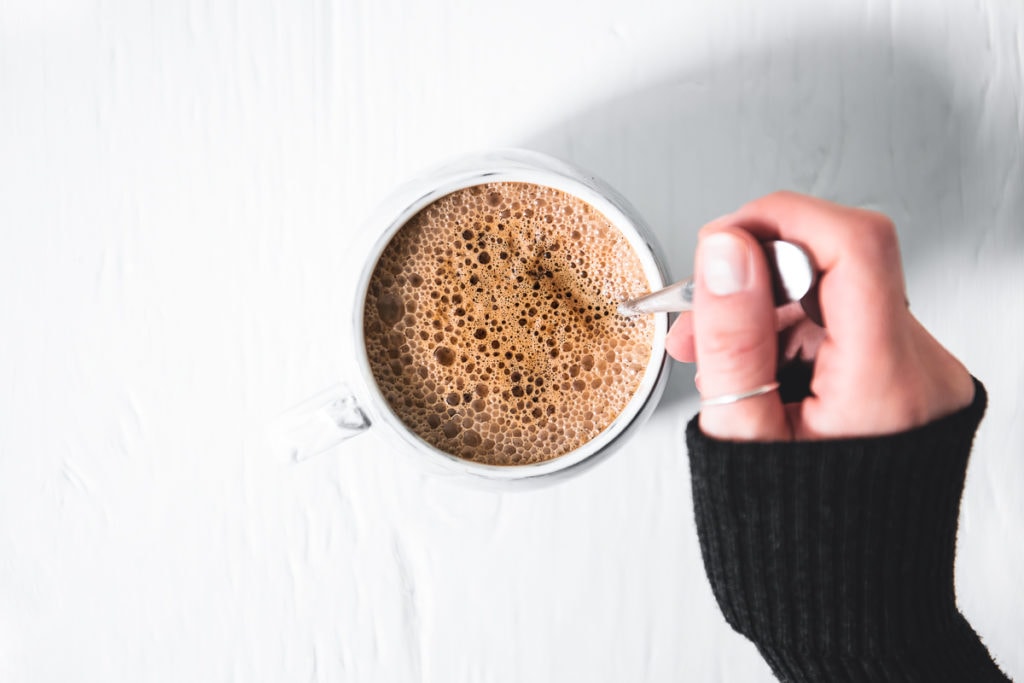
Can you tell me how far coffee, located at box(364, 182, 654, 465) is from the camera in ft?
1.68

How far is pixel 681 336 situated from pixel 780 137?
0.20 m

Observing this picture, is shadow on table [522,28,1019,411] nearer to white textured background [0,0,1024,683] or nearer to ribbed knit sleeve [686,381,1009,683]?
white textured background [0,0,1024,683]

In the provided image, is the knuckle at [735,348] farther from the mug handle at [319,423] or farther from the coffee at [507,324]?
the mug handle at [319,423]

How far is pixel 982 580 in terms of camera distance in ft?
2.14

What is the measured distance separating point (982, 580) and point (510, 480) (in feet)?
1.49

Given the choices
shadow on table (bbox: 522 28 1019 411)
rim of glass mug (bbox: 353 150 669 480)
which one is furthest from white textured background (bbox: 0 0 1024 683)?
rim of glass mug (bbox: 353 150 669 480)

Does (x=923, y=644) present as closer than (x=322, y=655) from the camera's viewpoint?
Yes

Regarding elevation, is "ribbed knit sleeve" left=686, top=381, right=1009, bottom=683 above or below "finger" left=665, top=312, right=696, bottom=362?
below

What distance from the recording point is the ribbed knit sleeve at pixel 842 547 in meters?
0.46

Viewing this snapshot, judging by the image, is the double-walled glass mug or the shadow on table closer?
the double-walled glass mug

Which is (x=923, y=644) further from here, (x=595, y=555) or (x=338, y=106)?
(x=338, y=106)

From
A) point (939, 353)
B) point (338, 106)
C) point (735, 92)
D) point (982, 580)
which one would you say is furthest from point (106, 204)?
point (982, 580)

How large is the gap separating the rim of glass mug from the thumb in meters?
0.05

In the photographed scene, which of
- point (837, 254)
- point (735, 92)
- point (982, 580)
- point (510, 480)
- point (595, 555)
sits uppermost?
point (735, 92)
